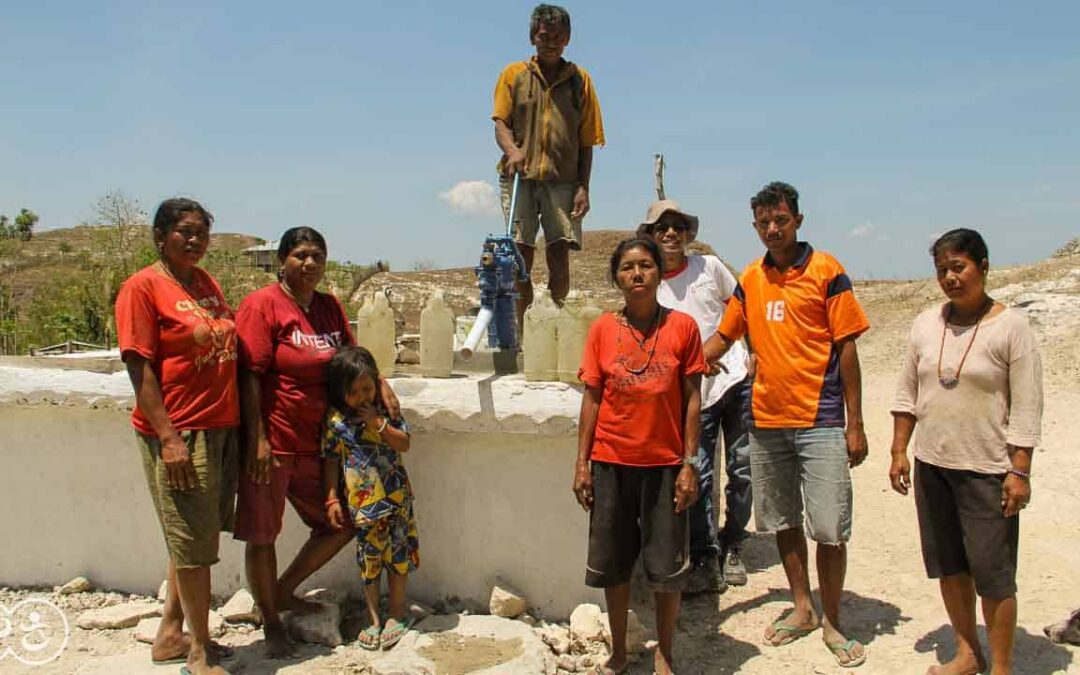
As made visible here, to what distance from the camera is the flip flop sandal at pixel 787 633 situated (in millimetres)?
3547

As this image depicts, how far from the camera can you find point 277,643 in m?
3.42

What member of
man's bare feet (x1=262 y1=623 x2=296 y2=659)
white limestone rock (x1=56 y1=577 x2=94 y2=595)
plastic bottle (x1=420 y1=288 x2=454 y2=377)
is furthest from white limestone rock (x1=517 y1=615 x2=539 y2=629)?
white limestone rock (x1=56 y1=577 x2=94 y2=595)

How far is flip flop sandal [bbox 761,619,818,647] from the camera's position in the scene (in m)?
3.55

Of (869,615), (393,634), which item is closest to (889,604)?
(869,615)

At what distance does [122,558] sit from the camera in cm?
417

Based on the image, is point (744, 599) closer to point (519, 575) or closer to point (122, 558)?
point (519, 575)

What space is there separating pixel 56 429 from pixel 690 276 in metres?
3.29

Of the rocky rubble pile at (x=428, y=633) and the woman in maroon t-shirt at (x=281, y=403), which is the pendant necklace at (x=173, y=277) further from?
the rocky rubble pile at (x=428, y=633)

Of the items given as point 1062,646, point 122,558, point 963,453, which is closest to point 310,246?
point 122,558

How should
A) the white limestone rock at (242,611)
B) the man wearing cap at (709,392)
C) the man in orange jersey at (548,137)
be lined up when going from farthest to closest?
the man in orange jersey at (548,137)
the man wearing cap at (709,392)
the white limestone rock at (242,611)

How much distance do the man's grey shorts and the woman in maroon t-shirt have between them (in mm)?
1618

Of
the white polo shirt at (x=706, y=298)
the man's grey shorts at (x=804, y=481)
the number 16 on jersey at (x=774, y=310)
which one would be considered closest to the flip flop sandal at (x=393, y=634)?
the man's grey shorts at (x=804, y=481)

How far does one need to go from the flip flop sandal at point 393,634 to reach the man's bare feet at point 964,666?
213cm

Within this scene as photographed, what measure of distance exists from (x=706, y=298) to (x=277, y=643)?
249 cm
